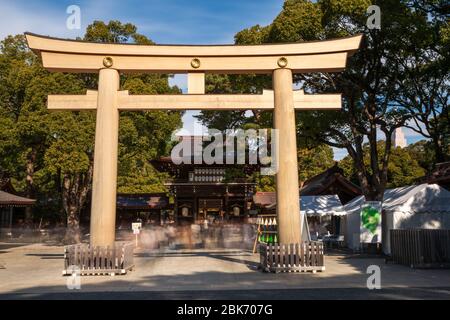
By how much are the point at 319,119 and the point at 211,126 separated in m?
11.2

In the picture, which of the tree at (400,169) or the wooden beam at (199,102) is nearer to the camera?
the wooden beam at (199,102)

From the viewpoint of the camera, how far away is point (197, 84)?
517 inches

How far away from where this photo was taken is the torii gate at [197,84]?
12305 millimetres

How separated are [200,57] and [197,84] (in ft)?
2.73

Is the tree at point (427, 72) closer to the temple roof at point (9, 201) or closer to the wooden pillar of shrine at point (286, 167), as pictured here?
the wooden pillar of shrine at point (286, 167)

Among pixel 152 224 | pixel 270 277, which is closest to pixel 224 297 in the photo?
pixel 270 277

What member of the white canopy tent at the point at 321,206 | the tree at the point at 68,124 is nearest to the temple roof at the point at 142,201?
the tree at the point at 68,124

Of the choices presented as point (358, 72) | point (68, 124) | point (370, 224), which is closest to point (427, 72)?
point (358, 72)

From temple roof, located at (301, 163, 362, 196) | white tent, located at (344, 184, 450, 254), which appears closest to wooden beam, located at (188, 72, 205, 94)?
white tent, located at (344, 184, 450, 254)

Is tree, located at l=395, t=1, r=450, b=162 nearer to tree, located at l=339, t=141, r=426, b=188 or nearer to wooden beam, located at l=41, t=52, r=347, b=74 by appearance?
wooden beam, located at l=41, t=52, r=347, b=74

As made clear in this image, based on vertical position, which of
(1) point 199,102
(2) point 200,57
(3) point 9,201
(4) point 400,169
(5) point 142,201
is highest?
(2) point 200,57

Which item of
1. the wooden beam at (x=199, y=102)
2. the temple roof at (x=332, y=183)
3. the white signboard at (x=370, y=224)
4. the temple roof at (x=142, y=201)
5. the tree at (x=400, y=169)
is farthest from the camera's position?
the tree at (x=400, y=169)

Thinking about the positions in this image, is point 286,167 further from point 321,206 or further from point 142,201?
point 142,201

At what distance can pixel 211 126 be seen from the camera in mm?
28562
